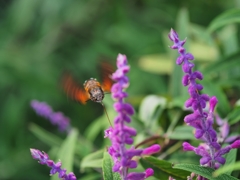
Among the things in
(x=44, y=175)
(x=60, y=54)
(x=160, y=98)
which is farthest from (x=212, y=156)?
(x=60, y=54)

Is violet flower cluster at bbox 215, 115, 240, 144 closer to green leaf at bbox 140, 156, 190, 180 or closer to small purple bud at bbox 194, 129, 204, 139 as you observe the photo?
green leaf at bbox 140, 156, 190, 180

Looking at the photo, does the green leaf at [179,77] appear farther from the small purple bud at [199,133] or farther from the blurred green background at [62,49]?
the blurred green background at [62,49]

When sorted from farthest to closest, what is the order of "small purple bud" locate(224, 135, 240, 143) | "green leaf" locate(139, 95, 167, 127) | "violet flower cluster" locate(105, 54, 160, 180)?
"green leaf" locate(139, 95, 167, 127), "small purple bud" locate(224, 135, 240, 143), "violet flower cluster" locate(105, 54, 160, 180)

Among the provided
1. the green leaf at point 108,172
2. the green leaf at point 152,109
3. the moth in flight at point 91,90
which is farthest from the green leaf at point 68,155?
the green leaf at point 108,172

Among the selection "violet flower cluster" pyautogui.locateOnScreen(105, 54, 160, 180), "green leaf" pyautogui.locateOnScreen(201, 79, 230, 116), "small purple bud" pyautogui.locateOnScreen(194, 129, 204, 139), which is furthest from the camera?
"green leaf" pyautogui.locateOnScreen(201, 79, 230, 116)

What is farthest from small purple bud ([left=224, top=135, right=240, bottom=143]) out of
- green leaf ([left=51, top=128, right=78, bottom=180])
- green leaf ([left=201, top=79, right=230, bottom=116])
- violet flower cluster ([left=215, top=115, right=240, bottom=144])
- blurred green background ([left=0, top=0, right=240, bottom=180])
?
blurred green background ([left=0, top=0, right=240, bottom=180])

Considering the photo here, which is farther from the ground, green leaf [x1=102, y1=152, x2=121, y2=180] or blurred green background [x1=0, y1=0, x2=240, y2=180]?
blurred green background [x1=0, y1=0, x2=240, y2=180]
